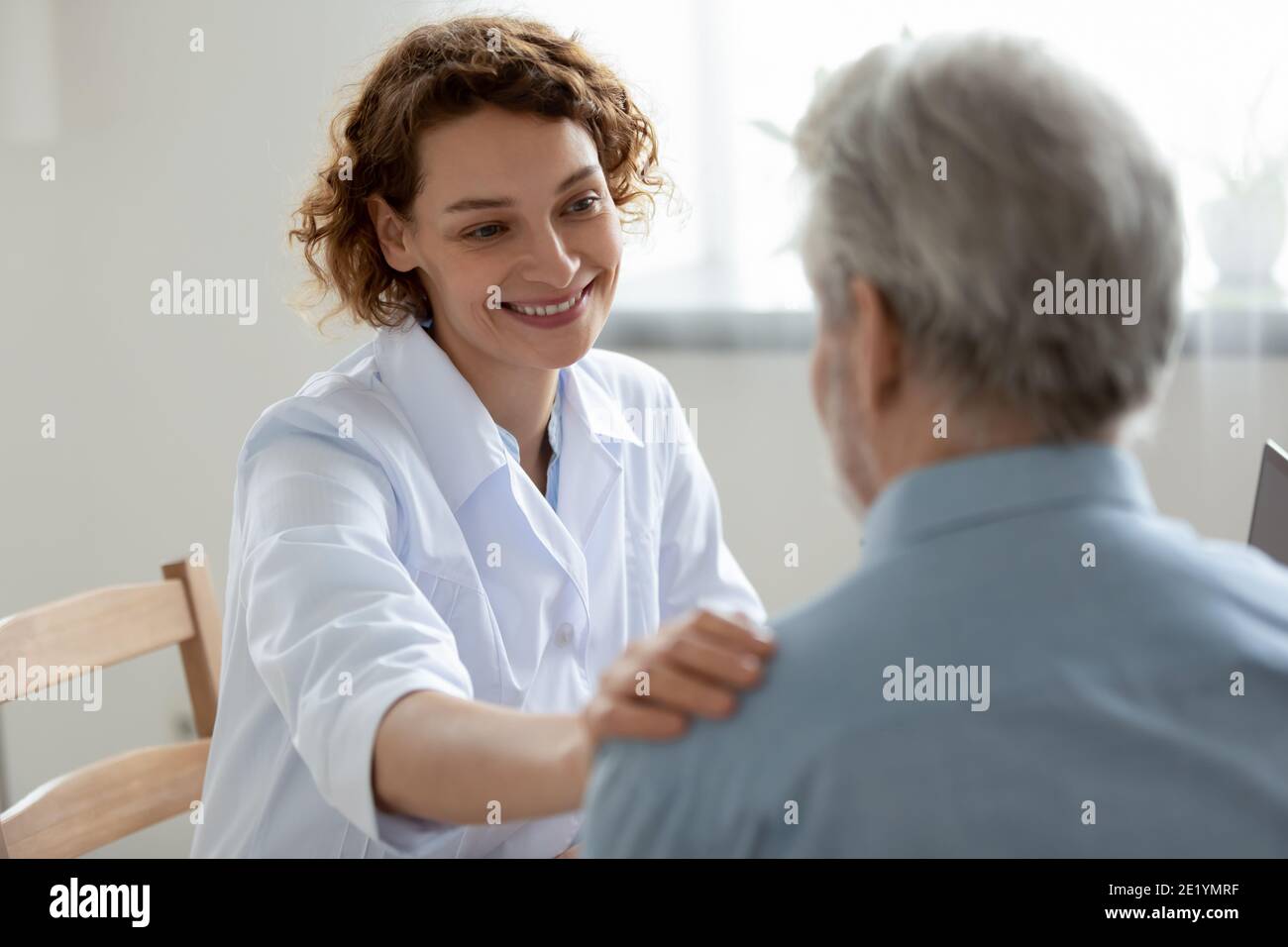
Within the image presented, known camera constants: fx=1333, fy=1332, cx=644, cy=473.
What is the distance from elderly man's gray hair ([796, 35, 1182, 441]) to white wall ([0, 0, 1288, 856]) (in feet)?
6.64

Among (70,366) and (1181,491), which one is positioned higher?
(70,366)

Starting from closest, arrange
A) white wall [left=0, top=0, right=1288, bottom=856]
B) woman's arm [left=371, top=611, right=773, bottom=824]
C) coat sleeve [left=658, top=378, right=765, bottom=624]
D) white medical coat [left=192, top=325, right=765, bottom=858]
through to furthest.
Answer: woman's arm [left=371, top=611, right=773, bottom=824] → white medical coat [left=192, top=325, right=765, bottom=858] → coat sleeve [left=658, top=378, right=765, bottom=624] → white wall [left=0, top=0, right=1288, bottom=856]

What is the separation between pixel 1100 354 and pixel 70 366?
2655 mm

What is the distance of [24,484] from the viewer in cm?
294

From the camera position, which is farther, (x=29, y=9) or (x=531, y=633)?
(x=29, y=9)

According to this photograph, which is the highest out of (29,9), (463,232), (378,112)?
(29,9)

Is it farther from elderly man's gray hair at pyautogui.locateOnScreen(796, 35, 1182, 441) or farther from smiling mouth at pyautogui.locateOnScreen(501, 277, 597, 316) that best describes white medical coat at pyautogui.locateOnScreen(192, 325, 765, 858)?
elderly man's gray hair at pyautogui.locateOnScreen(796, 35, 1182, 441)

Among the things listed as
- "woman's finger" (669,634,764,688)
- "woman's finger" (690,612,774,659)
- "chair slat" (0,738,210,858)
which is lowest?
"chair slat" (0,738,210,858)

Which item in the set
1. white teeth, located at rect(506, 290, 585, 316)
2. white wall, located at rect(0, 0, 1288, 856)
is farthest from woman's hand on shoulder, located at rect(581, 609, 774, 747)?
white wall, located at rect(0, 0, 1288, 856)

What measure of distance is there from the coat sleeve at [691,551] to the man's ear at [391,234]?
40 cm

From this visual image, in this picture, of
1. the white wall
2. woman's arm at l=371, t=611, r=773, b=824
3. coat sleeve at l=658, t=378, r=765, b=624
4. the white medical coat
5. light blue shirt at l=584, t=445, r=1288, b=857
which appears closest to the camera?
light blue shirt at l=584, t=445, r=1288, b=857

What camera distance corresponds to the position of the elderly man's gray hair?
705mm

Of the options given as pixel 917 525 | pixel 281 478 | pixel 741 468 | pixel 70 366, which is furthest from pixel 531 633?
pixel 70 366

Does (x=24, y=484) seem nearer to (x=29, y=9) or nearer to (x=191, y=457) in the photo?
(x=191, y=457)
